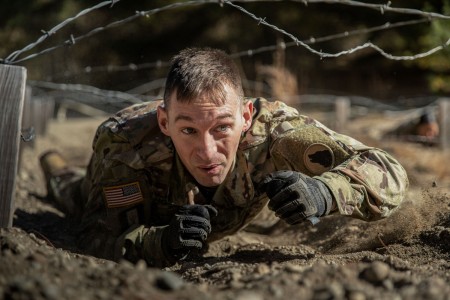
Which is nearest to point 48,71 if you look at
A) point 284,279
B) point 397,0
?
point 397,0

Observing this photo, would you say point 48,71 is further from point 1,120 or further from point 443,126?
point 1,120

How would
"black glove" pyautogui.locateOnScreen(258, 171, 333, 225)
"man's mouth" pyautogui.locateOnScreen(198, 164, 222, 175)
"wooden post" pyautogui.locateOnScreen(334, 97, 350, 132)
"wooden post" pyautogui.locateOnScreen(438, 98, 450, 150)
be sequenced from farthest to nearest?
"wooden post" pyautogui.locateOnScreen(334, 97, 350, 132), "wooden post" pyautogui.locateOnScreen(438, 98, 450, 150), "man's mouth" pyautogui.locateOnScreen(198, 164, 222, 175), "black glove" pyautogui.locateOnScreen(258, 171, 333, 225)

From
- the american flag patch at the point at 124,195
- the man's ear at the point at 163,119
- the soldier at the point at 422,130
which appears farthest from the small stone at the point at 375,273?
the soldier at the point at 422,130

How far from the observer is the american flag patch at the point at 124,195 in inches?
133

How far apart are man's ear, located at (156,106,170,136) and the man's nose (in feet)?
0.83

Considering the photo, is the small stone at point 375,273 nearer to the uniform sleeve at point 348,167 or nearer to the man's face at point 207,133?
the uniform sleeve at point 348,167

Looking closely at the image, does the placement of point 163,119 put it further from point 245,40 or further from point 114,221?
point 245,40

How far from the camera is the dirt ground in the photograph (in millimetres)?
1802

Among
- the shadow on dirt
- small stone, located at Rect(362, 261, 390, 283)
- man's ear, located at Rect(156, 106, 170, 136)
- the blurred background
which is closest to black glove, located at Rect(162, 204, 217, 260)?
man's ear, located at Rect(156, 106, 170, 136)

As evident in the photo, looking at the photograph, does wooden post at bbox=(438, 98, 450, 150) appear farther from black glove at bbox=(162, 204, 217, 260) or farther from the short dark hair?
black glove at bbox=(162, 204, 217, 260)

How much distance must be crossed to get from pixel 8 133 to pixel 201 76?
826 millimetres

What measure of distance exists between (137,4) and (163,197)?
1287 cm

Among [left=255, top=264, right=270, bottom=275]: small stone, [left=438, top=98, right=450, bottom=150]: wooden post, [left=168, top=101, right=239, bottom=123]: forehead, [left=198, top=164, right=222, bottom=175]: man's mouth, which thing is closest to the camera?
[left=255, top=264, right=270, bottom=275]: small stone

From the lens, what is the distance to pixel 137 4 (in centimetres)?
1577
